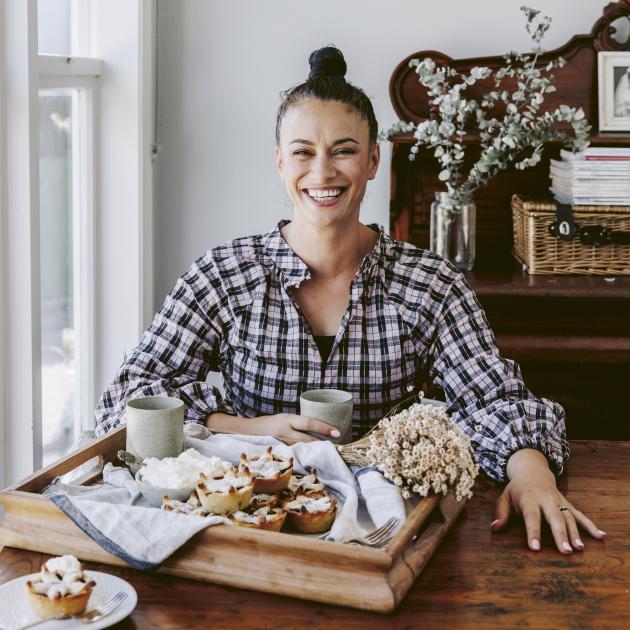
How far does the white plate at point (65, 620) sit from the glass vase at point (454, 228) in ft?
6.81

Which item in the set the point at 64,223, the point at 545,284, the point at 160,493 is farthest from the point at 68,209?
the point at 160,493

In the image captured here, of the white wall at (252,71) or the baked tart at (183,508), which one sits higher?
the white wall at (252,71)

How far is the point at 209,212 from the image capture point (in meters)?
3.55

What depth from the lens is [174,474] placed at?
1.44 m

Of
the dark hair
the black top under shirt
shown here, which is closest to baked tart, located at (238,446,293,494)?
the black top under shirt

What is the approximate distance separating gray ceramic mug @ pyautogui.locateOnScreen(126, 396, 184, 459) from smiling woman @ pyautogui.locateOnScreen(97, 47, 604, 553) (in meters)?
0.40

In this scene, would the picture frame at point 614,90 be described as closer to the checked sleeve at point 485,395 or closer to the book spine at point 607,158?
the book spine at point 607,158

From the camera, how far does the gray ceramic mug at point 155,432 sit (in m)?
1.54

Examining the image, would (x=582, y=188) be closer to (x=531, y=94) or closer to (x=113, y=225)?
(x=531, y=94)

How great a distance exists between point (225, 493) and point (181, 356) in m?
0.73

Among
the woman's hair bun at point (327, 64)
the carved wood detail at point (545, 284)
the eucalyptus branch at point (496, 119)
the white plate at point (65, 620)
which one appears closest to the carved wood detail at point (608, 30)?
the carved wood detail at point (545, 284)

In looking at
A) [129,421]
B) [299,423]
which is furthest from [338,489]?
[129,421]

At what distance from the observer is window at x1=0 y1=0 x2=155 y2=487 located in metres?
2.32

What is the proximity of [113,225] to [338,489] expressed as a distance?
1.97 m
